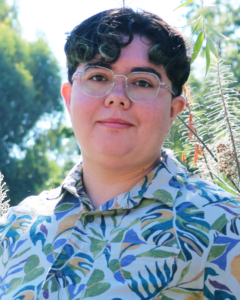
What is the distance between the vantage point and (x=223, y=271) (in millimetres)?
1396

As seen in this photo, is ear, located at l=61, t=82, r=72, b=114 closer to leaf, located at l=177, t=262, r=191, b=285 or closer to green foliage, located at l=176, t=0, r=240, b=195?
green foliage, located at l=176, t=0, r=240, b=195

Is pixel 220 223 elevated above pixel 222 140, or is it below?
below

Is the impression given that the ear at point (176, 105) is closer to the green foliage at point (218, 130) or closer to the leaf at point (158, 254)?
the green foliage at point (218, 130)

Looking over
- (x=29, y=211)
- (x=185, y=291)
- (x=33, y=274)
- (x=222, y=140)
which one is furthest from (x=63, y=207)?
(x=222, y=140)

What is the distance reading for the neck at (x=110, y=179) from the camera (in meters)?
1.78

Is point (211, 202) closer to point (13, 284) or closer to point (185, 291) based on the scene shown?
point (185, 291)

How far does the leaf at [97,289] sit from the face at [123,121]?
484mm

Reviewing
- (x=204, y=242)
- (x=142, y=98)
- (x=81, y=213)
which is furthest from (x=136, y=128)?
(x=204, y=242)

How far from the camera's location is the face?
1.66m

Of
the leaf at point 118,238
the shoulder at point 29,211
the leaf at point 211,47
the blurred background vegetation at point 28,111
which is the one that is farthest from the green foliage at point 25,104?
the leaf at point 118,238

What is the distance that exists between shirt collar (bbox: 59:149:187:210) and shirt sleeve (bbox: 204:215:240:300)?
0.80ft

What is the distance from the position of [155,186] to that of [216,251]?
0.37 metres

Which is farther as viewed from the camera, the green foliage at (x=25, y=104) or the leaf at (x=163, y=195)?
the green foliage at (x=25, y=104)

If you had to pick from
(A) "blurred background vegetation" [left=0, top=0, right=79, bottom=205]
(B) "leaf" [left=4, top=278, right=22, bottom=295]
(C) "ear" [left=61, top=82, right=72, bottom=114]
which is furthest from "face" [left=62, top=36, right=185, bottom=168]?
(A) "blurred background vegetation" [left=0, top=0, right=79, bottom=205]
